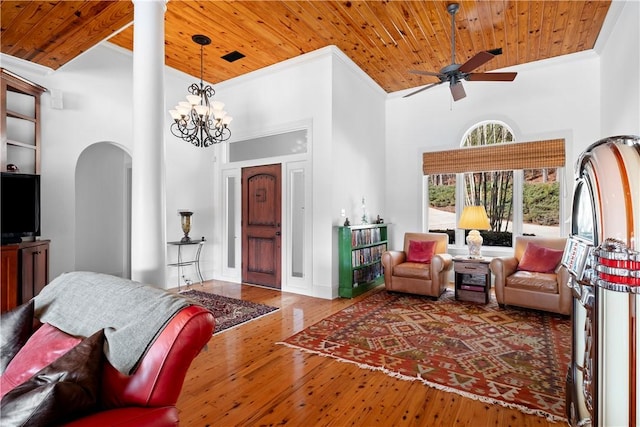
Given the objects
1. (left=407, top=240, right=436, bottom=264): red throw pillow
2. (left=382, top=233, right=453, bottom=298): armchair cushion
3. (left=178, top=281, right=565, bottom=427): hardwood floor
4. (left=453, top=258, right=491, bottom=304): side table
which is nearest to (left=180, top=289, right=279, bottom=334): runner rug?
(left=178, top=281, right=565, bottom=427): hardwood floor

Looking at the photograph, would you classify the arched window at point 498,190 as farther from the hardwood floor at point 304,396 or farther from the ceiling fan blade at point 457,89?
the hardwood floor at point 304,396

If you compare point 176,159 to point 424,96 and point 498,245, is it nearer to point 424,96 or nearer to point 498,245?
point 424,96

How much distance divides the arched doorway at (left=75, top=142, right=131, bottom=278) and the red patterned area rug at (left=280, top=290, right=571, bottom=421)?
450 cm

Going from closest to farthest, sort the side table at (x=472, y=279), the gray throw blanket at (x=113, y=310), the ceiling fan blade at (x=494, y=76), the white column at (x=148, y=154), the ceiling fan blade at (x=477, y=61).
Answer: the gray throw blanket at (x=113, y=310) → the white column at (x=148, y=154) → the ceiling fan blade at (x=477, y=61) → the ceiling fan blade at (x=494, y=76) → the side table at (x=472, y=279)

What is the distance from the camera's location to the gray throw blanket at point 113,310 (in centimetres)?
124

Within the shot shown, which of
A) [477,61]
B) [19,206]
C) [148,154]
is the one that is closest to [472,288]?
[477,61]

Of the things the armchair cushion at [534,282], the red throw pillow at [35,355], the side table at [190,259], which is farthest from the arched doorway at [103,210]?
the armchair cushion at [534,282]

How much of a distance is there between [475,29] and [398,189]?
2951 millimetres

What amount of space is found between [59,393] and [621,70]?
5569 millimetres

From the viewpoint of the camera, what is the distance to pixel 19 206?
3570 mm

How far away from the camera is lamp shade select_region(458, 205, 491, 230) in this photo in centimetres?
449

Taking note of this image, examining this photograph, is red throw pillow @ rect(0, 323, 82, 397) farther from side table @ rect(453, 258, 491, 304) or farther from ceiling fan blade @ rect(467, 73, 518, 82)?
side table @ rect(453, 258, 491, 304)

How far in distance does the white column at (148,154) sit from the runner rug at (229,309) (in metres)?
1.46

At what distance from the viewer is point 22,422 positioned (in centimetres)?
93
